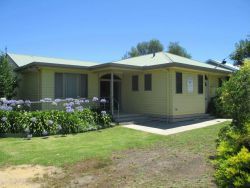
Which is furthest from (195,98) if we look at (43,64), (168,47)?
(168,47)

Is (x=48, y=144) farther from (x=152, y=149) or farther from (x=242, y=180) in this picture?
(x=242, y=180)

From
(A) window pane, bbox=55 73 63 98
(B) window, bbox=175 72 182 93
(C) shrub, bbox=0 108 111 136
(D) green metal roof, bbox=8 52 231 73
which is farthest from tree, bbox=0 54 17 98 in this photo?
(B) window, bbox=175 72 182 93

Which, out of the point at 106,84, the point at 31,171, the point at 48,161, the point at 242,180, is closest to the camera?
the point at 242,180

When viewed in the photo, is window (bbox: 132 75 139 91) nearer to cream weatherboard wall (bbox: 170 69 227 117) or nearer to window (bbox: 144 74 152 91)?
window (bbox: 144 74 152 91)

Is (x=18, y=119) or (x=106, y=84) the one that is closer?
(x=18, y=119)

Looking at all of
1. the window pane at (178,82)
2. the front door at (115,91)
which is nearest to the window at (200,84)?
the window pane at (178,82)

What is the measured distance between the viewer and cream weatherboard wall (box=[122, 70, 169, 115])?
50.0 feet

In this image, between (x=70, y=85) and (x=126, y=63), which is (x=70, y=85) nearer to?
(x=70, y=85)

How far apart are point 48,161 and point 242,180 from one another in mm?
4738

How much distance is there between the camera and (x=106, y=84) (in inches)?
719

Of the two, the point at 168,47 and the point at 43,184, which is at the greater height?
the point at 168,47

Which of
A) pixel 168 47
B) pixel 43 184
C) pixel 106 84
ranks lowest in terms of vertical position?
pixel 43 184

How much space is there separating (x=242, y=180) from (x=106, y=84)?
1433 cm

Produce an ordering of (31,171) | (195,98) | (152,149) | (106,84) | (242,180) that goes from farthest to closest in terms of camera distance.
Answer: (106,84) < (195,98) < (152,149) < (31,171) < (242,180)
